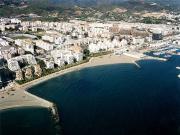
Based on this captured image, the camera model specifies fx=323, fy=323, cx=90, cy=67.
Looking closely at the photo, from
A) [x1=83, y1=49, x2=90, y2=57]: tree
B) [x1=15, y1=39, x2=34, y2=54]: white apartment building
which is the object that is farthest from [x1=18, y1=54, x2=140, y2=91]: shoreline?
[x1=15, y1=39, x2=34, y2=54]: white apartment building

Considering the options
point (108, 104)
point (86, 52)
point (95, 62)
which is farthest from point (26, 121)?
point (86, 52)

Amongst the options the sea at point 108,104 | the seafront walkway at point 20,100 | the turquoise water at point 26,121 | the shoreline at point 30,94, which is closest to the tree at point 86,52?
the shoreline at point 30,94

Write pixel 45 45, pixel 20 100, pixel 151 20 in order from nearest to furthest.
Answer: pixel 20 100, pixel 45 45, pixel 151 20

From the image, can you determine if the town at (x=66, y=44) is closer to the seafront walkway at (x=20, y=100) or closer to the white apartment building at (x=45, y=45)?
the white apartment building at (x=45, y=45)

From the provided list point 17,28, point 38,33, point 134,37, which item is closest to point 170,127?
point 134,37

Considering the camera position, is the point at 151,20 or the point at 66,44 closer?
the point at 66,44

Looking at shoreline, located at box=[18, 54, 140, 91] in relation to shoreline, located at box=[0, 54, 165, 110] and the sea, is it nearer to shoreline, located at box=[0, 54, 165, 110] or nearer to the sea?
shoreline, located at box=[0, 54, 165, 110]

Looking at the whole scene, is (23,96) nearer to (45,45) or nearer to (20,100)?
(20,100)

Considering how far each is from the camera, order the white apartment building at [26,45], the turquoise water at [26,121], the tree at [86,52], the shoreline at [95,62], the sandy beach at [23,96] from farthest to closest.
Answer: the white apartment building at [26,45] < the tree at [86,52] < the shoreline at [95,62] < the sandy beach at [23,96] < the turquoise water at [26,121]
